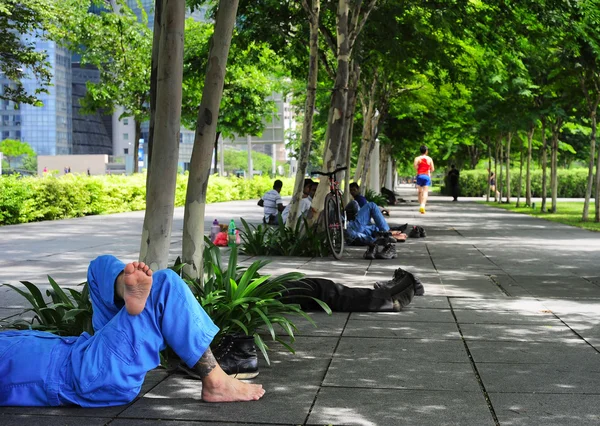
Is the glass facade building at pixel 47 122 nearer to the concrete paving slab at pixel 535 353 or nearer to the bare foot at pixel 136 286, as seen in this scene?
the concrete paving slab at pixel 535 353

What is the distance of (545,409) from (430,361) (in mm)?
1293

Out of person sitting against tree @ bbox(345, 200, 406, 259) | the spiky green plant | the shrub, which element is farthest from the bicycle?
the spiky green plant

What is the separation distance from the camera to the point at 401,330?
699cm

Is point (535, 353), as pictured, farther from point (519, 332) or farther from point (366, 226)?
point (366, 226)

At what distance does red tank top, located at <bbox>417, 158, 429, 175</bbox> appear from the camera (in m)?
26.8

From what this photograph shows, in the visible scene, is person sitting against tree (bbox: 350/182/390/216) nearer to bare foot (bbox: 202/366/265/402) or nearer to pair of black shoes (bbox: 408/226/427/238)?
pair of black shoes (bbox: 408/226/427/238)

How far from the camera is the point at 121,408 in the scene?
15.0 feet

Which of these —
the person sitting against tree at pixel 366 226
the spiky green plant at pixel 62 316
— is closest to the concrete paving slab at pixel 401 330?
the spiky green plant at pixel 62 316

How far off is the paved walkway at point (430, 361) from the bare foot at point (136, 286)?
23.7 inches

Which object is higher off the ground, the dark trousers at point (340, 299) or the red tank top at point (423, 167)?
the red tank top at point (423, 167)

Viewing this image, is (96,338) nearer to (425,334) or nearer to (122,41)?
(425,334)

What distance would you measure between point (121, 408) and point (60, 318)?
5.00ft

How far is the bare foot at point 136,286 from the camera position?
162 inches

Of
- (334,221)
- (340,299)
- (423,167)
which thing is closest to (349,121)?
(423,167)
